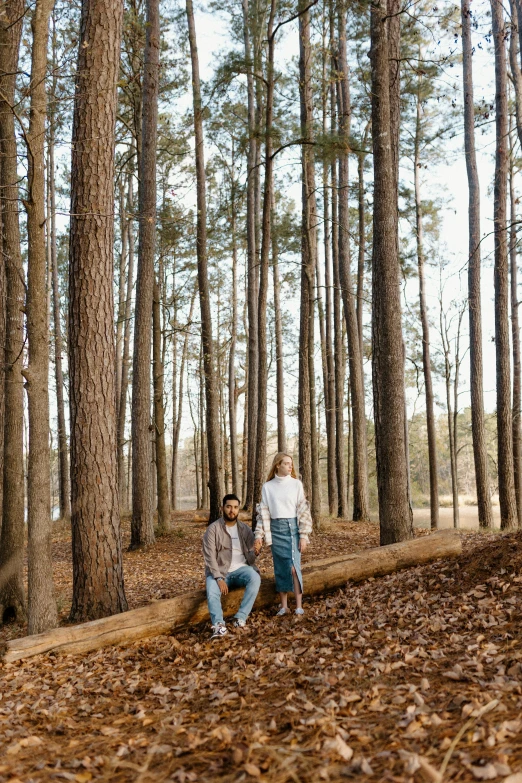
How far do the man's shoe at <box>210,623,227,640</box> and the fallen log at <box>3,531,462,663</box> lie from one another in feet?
1.57

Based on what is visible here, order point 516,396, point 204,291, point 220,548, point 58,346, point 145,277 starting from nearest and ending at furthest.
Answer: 1. point 220,548
2. point 145,277
3. point 204,291
4. point 516,396
5. point 58,346

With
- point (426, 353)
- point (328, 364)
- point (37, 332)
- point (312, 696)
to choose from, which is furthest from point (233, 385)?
point (312, 696)

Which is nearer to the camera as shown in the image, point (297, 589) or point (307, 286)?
point (297, 589)

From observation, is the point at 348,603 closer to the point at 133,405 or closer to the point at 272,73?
the point at 133,405

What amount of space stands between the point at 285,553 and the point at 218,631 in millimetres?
1075

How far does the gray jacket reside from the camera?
637 centimetres

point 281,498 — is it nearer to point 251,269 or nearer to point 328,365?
point 251,269

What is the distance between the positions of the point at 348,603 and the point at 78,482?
3.01 metres

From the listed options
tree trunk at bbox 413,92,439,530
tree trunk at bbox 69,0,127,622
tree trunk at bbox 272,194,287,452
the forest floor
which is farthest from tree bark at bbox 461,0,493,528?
tree trunk at bbox 69,0,127,622

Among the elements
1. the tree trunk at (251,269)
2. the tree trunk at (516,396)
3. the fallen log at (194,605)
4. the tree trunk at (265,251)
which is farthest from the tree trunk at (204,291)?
the fallen log at (194,605)

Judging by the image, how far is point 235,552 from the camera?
6527 mm

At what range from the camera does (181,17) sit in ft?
50.0

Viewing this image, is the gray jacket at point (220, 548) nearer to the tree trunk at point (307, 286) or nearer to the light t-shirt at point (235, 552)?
the light t-shirt at point (235, 552)

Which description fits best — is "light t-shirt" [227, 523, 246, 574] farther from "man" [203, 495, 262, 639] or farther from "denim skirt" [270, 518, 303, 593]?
"denim skirt" [270, 518, 303, 593]
